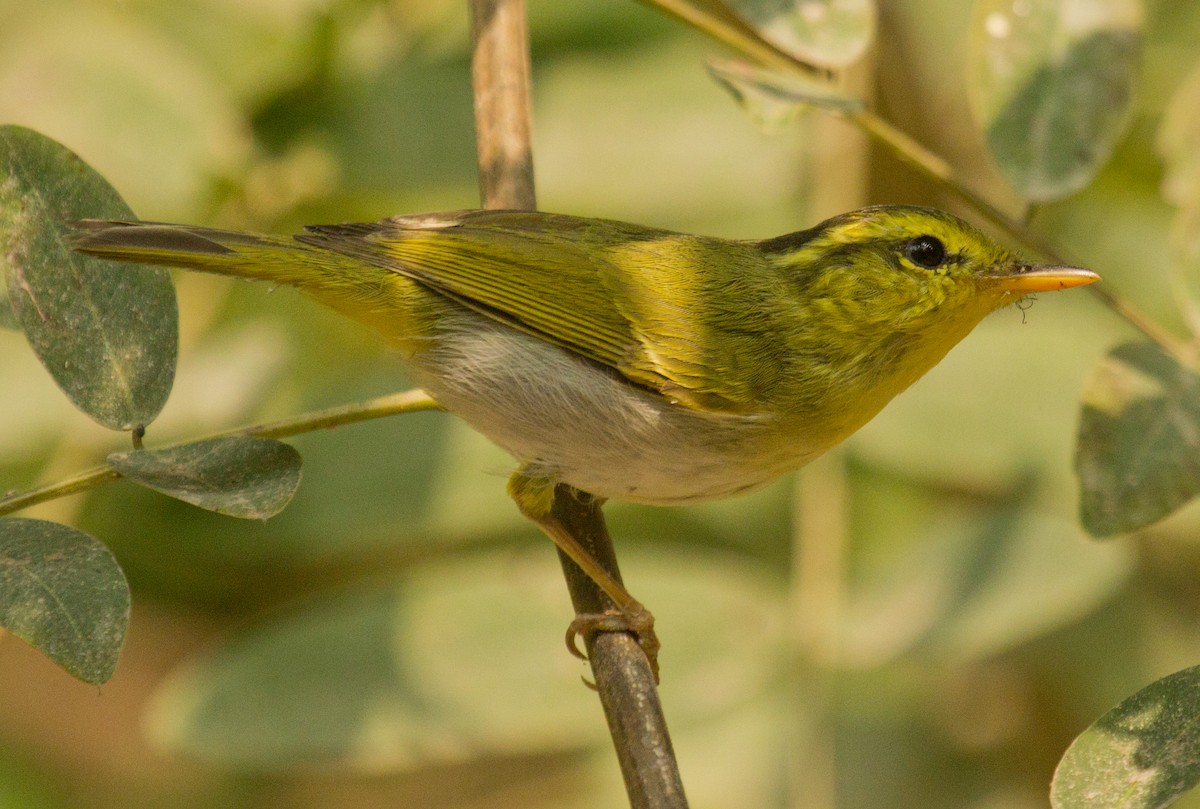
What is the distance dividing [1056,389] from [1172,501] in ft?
4.04

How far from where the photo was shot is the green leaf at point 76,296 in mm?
2145

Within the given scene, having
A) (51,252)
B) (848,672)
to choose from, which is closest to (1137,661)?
(848,672)

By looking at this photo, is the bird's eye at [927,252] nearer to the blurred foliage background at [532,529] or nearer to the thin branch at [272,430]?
the blurred foliage background at [532,529]

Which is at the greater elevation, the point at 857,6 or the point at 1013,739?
the point at 857,6

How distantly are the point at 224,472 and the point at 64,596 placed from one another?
32cm

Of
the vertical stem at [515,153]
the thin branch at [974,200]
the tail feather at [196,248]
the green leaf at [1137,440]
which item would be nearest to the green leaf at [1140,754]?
the green leaf at [1137,440]

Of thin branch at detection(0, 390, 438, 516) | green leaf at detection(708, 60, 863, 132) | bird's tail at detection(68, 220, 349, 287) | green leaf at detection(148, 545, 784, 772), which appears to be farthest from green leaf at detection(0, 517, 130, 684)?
green leaf at detection(708, 60, 863, 132)

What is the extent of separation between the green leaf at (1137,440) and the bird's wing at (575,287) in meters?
0.76

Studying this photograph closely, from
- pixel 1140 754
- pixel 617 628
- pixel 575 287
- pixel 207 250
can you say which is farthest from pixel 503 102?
pixel 1140 754

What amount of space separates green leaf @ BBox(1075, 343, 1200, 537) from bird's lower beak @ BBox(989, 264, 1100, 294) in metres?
0.20

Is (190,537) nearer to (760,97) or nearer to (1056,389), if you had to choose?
(760,97)

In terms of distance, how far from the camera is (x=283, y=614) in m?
3.21

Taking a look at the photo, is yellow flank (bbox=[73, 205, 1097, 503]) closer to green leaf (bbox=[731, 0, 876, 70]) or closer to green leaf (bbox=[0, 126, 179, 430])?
green leaf (bbox=[731, 0, 876, 70])

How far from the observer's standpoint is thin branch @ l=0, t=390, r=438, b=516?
Result: 204cm
